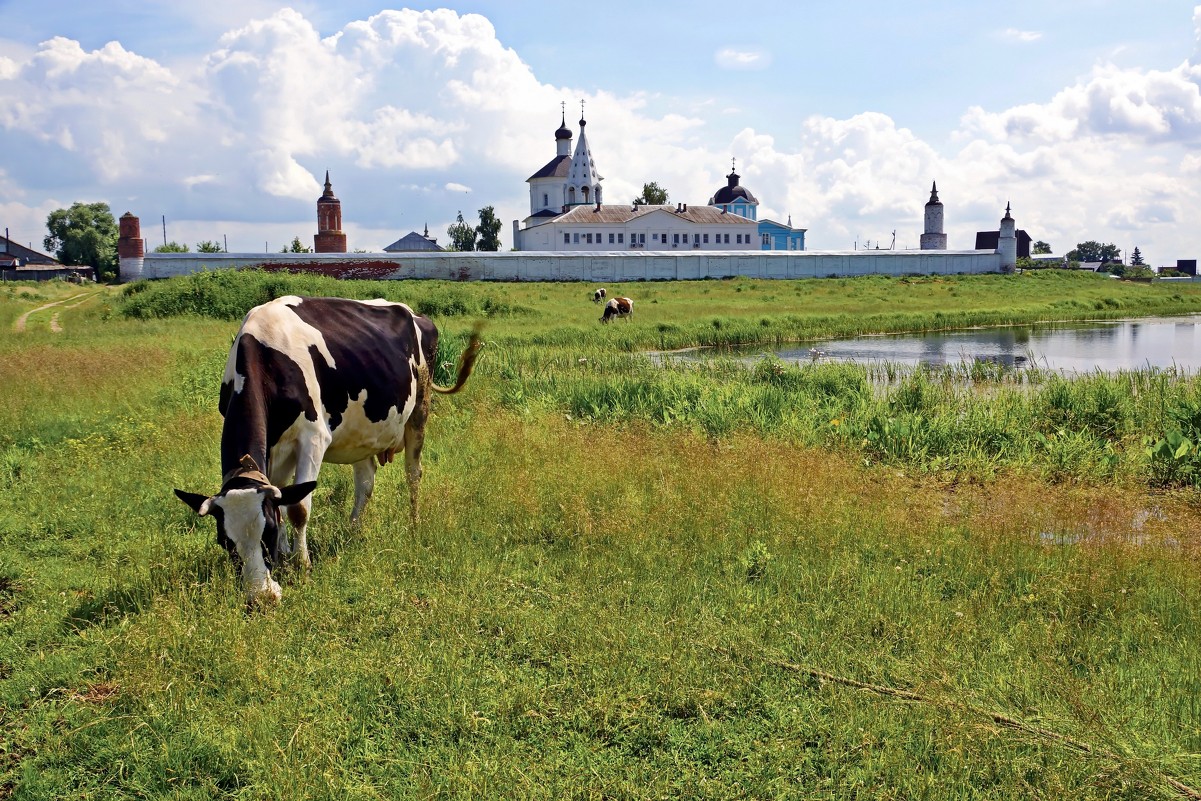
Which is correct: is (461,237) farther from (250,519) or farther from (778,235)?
(250,519)

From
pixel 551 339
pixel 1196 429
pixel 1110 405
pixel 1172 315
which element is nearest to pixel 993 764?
pixel 1196 429

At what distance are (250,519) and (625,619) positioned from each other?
6.87ft

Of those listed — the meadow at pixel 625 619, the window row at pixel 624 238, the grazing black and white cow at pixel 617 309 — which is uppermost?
the window row at pixel 624 238

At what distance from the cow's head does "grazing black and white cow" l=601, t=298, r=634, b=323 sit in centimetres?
2321

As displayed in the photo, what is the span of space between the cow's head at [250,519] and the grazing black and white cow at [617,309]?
914 inches

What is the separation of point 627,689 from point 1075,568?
324 centimetres

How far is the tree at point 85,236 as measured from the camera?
80500 millimetres

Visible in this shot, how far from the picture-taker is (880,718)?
154 inches

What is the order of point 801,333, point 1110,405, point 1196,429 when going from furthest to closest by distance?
point 801,333 < point 1110,405 < point 1196,429

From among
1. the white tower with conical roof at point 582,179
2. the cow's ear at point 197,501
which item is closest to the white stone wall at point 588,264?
the white tower with conical roof at point 582,179

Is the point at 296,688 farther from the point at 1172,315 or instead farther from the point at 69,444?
the point at 1172,315

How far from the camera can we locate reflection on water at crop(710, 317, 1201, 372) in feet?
67.9

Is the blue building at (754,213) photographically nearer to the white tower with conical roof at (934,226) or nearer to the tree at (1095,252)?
the white tower with conical roof at (934,226)

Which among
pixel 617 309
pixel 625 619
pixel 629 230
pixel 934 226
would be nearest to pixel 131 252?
pixel 617 309
